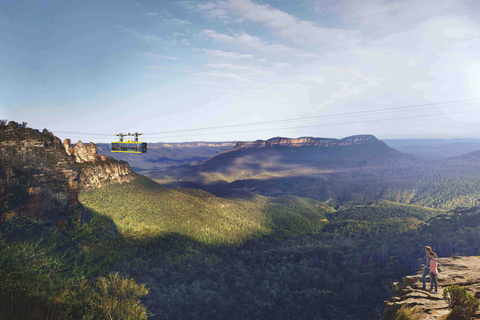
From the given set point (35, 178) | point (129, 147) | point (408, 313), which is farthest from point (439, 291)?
point (35, 178)

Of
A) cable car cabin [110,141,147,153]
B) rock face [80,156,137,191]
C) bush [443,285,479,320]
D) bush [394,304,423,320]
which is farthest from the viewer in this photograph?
rock face [80,156,137,191]

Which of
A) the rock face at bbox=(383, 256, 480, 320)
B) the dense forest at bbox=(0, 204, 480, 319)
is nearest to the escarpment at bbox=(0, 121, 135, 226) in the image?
the dense forest at bbox=(0, 204, 480, 319)

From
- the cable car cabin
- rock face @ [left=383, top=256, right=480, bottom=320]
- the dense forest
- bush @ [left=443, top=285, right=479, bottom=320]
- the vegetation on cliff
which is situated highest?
the cable car cabin

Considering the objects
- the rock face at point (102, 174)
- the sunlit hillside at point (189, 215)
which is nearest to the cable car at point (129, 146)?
the sunlit hillside at point (189, 215)

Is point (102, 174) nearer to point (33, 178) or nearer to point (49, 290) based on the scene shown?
point (33, 178)

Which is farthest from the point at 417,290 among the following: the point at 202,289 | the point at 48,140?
the point at 48,140

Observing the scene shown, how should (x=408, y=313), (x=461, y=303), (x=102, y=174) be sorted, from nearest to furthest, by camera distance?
(x=461, y=303) → (x=408, y=313) → (x=102, y=174)

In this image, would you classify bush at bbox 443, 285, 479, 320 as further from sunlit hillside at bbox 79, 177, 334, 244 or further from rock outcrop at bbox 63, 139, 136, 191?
rock outcrop at bbox 63, 139, 136, 191
